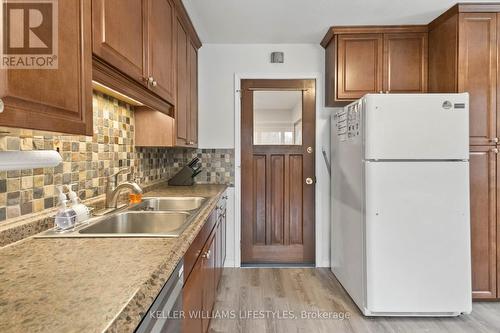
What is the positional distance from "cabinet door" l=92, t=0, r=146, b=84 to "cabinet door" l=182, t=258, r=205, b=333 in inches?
37.6

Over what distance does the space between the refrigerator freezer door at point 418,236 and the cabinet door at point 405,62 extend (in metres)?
0.98

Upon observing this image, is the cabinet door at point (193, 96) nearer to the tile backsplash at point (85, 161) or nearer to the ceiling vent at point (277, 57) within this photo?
the tile backsplash at point (85, 161)

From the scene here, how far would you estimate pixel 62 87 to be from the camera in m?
0.84

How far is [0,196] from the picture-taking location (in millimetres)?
1025

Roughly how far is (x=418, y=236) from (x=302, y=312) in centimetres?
102

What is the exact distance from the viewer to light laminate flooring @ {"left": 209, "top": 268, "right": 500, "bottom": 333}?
6.60 feet

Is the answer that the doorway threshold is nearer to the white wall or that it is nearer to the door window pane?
the white wall

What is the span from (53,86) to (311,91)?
2.65 m

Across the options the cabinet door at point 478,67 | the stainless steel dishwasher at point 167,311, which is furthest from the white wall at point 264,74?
the stainless steel dishwasher at point 167,311

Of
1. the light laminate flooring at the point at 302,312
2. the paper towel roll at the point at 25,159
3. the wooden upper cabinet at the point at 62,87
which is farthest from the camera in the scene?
the light laminate flooring at the point at 302,312

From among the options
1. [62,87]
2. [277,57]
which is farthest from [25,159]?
[277,57]

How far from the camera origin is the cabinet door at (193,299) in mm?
1164

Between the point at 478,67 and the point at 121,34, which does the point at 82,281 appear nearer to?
the point at 121,34

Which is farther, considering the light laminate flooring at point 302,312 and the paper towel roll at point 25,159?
the light laminate flooring at point 302,312
